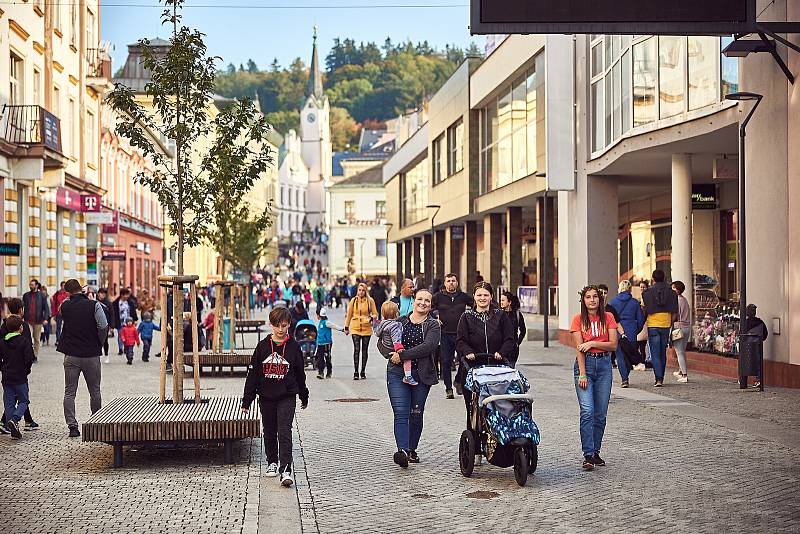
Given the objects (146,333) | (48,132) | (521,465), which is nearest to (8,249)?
(146,333)

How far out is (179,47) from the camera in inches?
627

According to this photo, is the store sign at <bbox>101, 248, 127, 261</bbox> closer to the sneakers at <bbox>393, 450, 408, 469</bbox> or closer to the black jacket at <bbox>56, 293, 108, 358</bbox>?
the black jacket at <bbox>56, 293, 108, 358</bbox>

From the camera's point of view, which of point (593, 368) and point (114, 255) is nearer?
→ point (593, 368)

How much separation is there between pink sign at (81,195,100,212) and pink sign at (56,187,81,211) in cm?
21

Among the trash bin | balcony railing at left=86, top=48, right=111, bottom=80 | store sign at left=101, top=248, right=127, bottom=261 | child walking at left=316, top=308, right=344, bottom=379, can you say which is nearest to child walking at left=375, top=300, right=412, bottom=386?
the trash bin

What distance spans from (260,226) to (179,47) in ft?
65.6

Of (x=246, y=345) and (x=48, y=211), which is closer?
(x=246, y=345)

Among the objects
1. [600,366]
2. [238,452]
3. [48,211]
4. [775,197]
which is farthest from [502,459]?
[48,211]

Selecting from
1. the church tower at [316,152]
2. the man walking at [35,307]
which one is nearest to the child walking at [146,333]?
the man walking at [35,307]

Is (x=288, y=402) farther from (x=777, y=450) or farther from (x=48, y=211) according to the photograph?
(x=48, y=211)

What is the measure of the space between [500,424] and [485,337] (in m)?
1.36

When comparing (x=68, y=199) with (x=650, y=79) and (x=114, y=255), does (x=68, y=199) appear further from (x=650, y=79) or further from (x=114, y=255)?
(x=650, y=79)

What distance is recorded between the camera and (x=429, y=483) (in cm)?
1045

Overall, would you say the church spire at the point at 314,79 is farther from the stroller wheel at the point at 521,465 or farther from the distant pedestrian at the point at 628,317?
the stroller wheel at the point at 521,465
